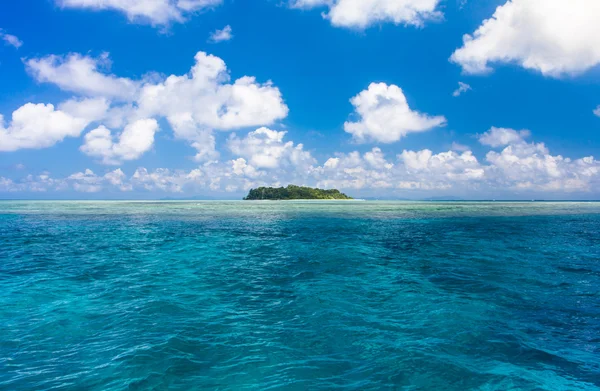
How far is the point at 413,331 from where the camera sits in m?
13.4

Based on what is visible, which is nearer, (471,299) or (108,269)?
(471,299)

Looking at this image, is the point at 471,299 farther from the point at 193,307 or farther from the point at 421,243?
the point at 421,243

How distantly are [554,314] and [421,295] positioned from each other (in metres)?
5.72

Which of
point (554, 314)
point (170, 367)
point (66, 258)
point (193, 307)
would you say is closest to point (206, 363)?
point (170, 367)

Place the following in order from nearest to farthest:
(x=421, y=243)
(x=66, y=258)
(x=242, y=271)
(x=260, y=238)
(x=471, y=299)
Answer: (x=471, y=299) < (x=242, y=271) < (x=66, y=258) < (x=421, y=243) < (x=260, y=238)

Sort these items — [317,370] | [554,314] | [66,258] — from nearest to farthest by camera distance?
1. [317,370]
2. [554,314]
3. [66,258]

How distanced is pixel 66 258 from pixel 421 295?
91.7 feet

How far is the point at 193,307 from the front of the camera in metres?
16.6

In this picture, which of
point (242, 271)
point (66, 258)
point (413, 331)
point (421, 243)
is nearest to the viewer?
point (413, 331)

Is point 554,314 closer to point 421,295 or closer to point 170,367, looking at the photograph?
point 421,295

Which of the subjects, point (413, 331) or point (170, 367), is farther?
point (413, 331)

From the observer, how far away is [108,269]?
2511 centimetres

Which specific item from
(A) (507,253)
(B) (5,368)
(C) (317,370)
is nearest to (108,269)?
(B) (5,368)

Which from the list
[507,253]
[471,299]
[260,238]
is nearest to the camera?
[471,299]
